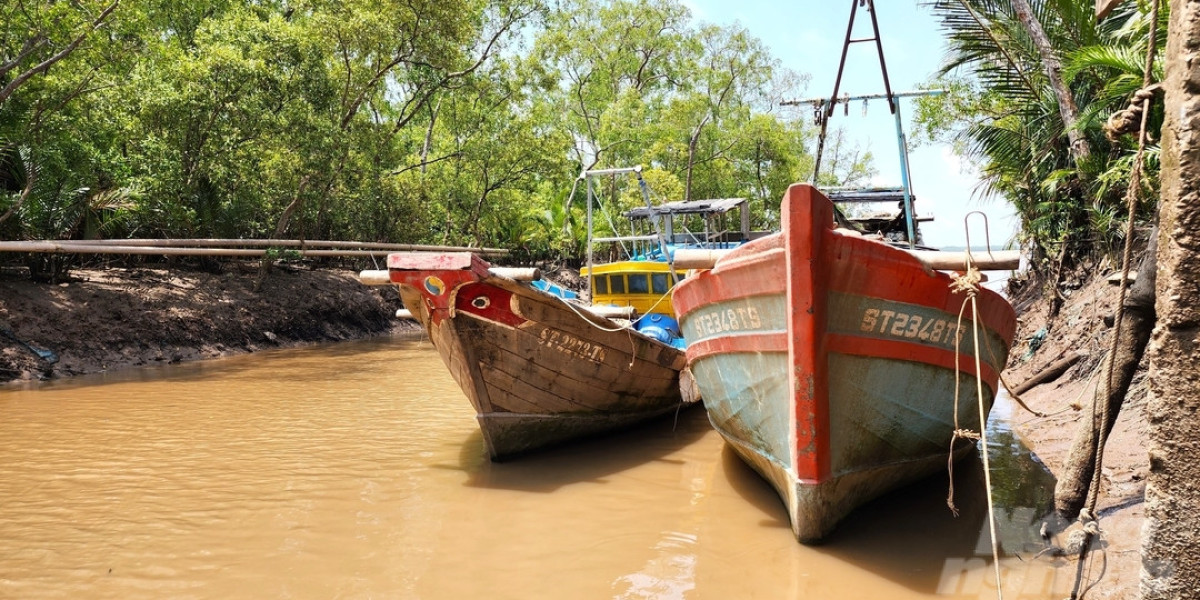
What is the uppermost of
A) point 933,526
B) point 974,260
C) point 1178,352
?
point 974,260

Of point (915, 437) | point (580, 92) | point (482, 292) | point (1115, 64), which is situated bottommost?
point (915, 437)

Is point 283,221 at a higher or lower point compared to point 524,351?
higher

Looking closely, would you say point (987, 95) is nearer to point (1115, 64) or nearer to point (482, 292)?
point (1115, 64)

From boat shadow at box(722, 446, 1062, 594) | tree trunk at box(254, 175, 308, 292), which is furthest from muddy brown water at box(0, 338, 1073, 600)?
tree trunk at box(254, 175, 308, 292)

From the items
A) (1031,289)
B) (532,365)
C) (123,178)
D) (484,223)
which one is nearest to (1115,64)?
(532,365)

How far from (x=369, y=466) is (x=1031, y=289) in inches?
435

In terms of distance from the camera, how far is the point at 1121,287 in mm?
3158

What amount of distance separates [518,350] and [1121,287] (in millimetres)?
4261

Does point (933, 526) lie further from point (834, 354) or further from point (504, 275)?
point (504, 275)

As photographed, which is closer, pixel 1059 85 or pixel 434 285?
pixel 434 285

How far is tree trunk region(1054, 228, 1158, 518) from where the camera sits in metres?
3.45

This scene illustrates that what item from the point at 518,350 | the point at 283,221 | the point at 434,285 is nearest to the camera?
the point at 434,285

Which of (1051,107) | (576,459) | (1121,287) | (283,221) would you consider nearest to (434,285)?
(576,459)

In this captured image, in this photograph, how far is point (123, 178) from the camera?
1266cm
